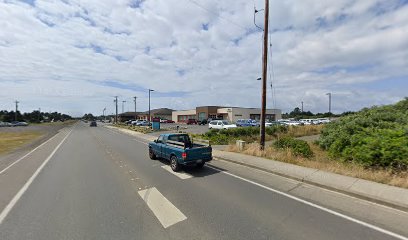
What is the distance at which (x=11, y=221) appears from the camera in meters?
5.41

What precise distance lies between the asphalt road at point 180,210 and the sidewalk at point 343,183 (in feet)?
1.30

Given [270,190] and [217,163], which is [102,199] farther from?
[217,163]

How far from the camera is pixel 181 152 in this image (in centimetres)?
1009

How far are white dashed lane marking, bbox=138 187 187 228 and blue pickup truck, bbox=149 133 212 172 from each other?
107 inches

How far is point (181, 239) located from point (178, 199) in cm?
226

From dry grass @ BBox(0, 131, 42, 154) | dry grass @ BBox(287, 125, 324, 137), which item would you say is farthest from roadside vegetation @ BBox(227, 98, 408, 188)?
dry grass @ BBox(0, 131, 42, 154)

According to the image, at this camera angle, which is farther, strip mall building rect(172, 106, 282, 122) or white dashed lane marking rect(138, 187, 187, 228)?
strip mall building rect(172, 106, 282, 122)

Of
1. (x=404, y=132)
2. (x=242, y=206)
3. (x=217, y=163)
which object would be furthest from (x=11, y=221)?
(x=404, y=132)

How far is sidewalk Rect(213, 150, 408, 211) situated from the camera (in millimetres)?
6379

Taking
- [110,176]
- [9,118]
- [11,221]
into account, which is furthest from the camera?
[9,118]

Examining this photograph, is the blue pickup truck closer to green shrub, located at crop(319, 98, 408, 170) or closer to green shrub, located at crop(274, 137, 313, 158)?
green shrub, located at crop(274, 137, 313, 158)

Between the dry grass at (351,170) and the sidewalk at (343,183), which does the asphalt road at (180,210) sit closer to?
the sidewalk at (343,183)

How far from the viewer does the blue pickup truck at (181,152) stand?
10.0 m

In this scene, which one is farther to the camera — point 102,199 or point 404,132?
point 404,132
